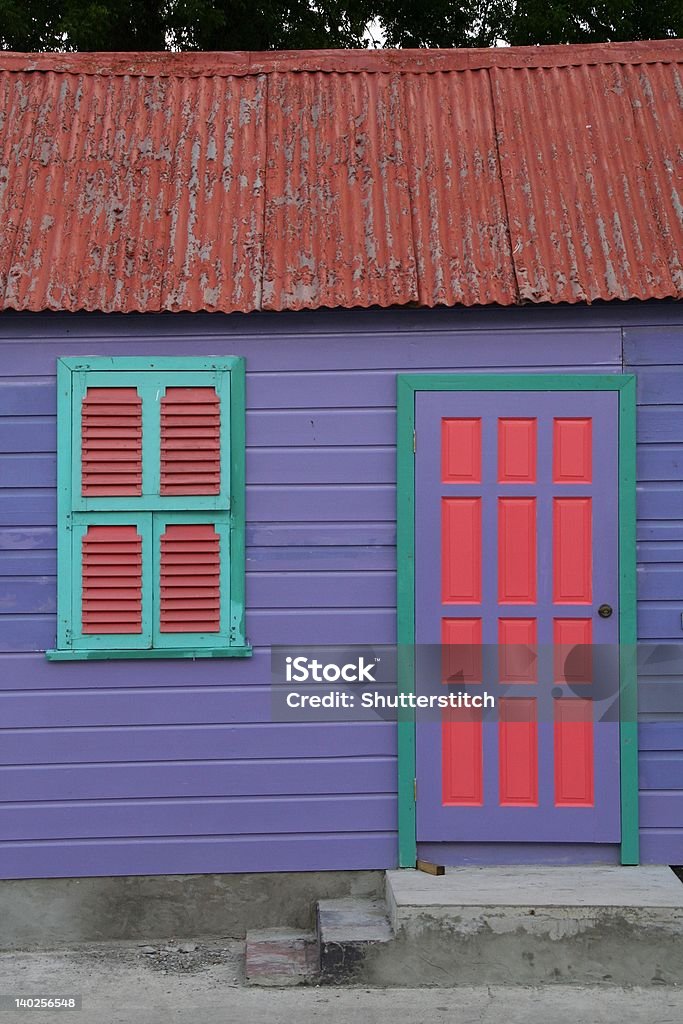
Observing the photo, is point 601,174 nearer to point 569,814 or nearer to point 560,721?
point 560,721

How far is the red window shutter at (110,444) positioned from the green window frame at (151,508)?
3 centimetres

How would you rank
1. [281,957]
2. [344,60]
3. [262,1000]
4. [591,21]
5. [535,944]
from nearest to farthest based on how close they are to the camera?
[262,1000] → [535,944] → [281,957] → [344,60] → [591,21]

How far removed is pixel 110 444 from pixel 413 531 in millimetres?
1488

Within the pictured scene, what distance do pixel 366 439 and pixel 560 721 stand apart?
163cm

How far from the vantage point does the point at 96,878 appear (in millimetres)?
5598

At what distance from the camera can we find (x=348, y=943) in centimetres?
510

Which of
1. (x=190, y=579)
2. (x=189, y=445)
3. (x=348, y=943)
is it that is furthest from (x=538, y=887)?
(x=189, y=445)

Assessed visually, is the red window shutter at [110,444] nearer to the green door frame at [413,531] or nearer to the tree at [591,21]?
the green door frame at [413,531]

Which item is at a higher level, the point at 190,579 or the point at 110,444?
the point at 110,444

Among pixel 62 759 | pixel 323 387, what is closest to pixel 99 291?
pixel 323 387

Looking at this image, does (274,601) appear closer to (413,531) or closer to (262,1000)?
(413,531)

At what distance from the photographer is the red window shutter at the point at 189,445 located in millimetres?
5594

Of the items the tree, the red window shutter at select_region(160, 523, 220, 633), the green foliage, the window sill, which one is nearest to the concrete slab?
the window sill

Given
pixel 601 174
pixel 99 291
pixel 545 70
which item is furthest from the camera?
pixel 545 70
